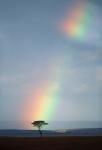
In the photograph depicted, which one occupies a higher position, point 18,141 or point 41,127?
point 41,127

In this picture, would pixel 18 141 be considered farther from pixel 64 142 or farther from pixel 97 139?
pixel 97 139

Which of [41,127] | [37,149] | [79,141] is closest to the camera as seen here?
[37,149]

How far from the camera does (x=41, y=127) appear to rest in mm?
38875

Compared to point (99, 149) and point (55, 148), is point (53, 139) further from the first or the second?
point (99, 149)

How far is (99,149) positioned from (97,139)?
0.95 metres

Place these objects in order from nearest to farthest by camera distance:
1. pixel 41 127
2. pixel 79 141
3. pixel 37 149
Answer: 1. pixel 37 149
2. pixel 79 141
3. pixel 41 127

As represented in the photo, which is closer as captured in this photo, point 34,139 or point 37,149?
point 37,149

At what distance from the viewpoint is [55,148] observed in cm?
1204

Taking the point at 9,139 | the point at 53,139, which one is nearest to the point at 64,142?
the point at 53,139

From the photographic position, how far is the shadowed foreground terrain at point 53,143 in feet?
39.9

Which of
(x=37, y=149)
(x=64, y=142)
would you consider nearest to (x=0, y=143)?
(x=37, y=149)

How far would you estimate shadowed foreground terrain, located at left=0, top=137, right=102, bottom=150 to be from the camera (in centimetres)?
1216

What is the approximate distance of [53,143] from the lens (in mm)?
12391

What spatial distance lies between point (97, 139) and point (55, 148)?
5.78 feet
